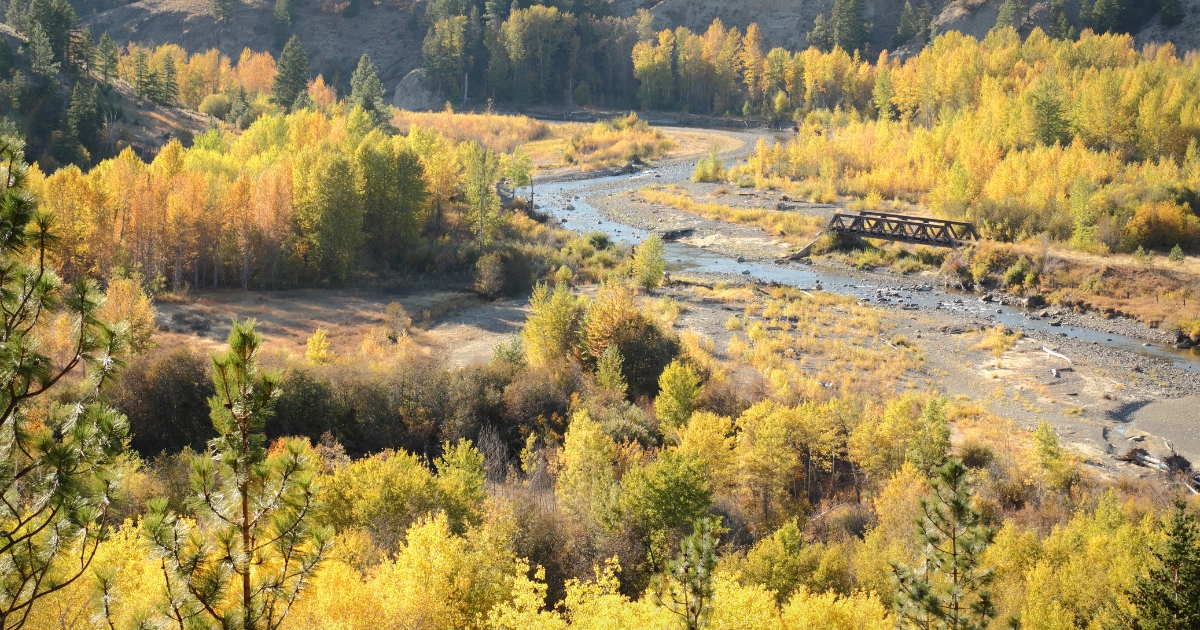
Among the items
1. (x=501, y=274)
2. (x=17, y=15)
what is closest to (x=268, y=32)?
(x=17, y=15)

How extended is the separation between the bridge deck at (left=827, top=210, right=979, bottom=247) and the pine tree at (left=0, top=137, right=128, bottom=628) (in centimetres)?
6185

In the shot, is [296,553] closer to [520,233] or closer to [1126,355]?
[1126,355]

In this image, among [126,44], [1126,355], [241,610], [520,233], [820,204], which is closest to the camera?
[241,610]

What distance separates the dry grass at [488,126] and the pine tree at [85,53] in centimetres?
3456

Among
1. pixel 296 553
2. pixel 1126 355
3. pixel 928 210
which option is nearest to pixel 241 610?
pixel 296 553

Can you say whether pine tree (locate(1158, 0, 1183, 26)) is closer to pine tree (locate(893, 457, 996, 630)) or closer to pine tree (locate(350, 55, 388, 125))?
pine tree (locate(350, 55, 388, 125))

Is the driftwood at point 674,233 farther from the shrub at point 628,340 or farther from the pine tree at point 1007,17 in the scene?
the pine tree at point 1007,17

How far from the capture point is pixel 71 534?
7863 millimetres

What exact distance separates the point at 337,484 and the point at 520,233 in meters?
46.9

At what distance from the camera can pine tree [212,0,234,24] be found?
479ft

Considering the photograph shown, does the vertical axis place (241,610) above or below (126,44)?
below

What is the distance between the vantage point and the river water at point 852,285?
1854 inches

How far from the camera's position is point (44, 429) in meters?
7.85

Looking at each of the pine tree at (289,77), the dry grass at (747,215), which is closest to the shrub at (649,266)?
the dry grass at (747,215)
